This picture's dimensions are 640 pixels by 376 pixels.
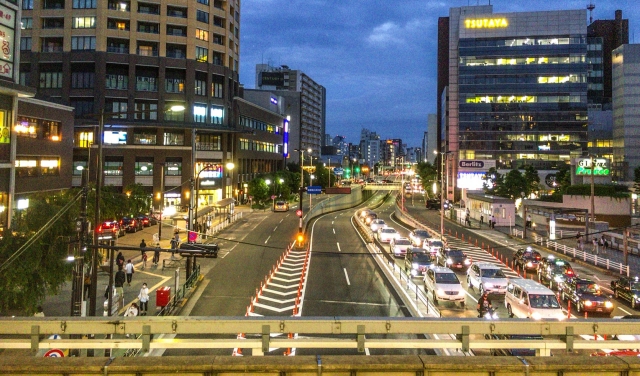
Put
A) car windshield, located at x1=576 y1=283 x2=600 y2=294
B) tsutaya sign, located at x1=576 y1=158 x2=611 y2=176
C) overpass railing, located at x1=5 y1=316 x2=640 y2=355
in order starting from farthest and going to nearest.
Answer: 1. tsutaya sign, located at x1=576 y1=158 x2=611 y2=176
2. car windshield, located at x1=576 y1=283 x2=600 y2=294
3. overpass railing, located at x1=5 y1=316 x2=640 y2=355

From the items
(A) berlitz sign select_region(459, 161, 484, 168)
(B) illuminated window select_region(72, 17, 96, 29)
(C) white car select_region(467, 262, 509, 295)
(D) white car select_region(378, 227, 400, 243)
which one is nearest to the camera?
(C) white car select_region(467, 262, 509, 295)

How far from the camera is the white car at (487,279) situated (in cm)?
2331

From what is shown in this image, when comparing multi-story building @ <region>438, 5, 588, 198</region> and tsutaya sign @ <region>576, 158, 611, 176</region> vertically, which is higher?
multi-story building @ <region>438, 5, 588, 198</region>

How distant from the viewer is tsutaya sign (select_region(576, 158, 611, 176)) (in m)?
57.5

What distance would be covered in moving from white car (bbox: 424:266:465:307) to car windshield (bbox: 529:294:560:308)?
356 cm

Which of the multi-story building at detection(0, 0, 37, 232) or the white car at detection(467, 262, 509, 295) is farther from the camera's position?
the multi-story building at detection(0, 0, 37, 232)

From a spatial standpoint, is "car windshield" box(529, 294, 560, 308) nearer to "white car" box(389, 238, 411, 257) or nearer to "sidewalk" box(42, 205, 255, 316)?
"white car" box(389, 238, 411, 257)

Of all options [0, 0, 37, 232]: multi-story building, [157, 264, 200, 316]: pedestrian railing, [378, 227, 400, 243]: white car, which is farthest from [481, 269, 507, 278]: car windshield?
[0, 0, 37, 232]: multi-story building

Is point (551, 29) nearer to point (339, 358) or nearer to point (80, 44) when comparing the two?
point (80, 44)

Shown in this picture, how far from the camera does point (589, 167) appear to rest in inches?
2280

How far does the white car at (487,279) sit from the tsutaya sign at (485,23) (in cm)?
9019

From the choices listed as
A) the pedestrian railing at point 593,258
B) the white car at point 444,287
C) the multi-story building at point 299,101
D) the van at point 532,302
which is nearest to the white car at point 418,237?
the pedestrian railing at point 593,258

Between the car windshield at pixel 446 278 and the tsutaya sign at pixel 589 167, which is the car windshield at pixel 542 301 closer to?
the car windshield at pixel 446 278

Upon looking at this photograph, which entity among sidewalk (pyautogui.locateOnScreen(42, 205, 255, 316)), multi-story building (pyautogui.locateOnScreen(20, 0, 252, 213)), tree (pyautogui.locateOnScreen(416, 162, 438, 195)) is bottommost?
sidewalk (pyautogui.locateOnScreen(42, 205, 255, 316))
